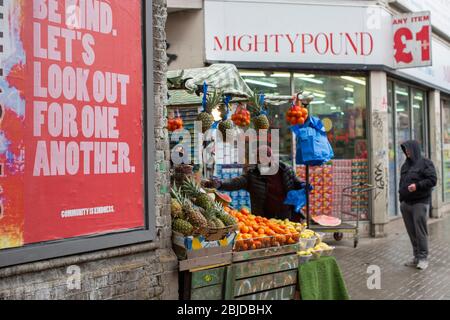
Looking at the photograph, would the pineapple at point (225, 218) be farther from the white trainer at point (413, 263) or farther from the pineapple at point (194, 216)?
the white trainer at point (413, 263)

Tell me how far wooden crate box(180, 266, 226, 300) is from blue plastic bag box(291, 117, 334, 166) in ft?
9.90

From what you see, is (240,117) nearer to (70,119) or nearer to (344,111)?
(70,119)

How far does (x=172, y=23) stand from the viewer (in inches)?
407

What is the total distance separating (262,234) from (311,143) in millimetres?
2396

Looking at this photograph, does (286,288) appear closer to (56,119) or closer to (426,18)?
(56,119)

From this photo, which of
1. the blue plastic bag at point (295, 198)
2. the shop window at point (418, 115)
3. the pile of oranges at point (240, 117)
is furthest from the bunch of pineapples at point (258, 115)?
the shop window at point (418, 115)

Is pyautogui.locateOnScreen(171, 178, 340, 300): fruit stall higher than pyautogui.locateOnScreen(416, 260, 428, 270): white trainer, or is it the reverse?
pyautogui.locateOnScreen(171, 178, 340, 300): fruit stall

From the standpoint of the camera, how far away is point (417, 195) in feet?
25.1

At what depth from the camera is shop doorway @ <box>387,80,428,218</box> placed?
39.4ft

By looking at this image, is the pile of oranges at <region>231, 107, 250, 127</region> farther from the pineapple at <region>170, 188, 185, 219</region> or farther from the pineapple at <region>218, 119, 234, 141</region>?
the pineapple at <region>170, 188, 185, 219</region>

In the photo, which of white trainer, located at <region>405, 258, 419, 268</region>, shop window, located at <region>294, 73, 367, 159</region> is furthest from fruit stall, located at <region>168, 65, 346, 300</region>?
shop window, located at <region>294, 73, 367, 159</region>

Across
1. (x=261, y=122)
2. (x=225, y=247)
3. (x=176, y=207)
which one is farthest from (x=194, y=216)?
(x=261, y=122)

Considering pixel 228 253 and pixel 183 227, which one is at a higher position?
pixel 183 227
